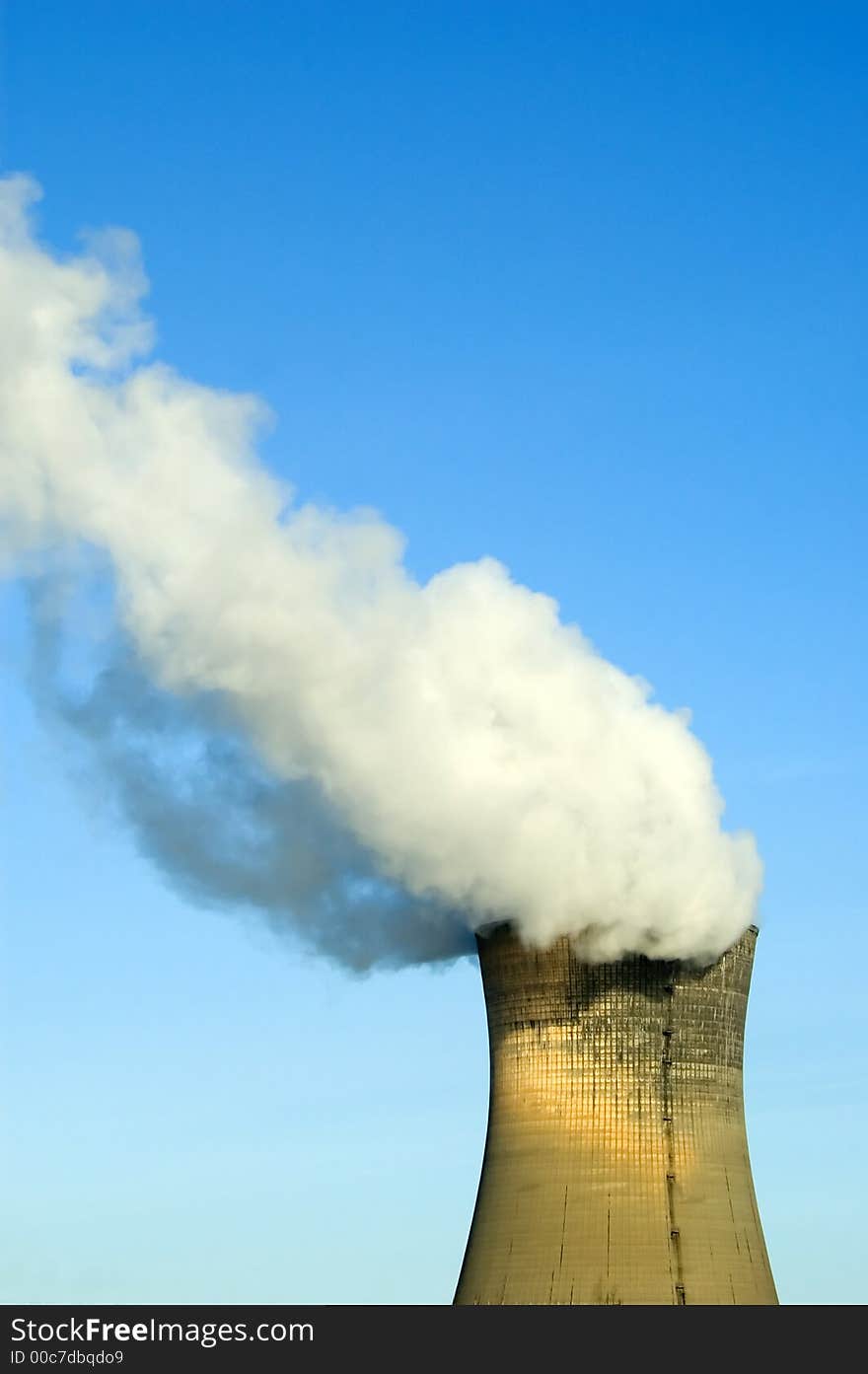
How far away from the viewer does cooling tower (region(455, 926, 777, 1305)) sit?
43375 mm

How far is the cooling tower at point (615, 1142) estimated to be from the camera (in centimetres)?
4338

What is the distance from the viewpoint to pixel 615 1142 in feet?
144

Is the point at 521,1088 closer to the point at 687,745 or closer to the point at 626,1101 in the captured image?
the point at 626,1101

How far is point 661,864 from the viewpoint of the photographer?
4628 centimetres
